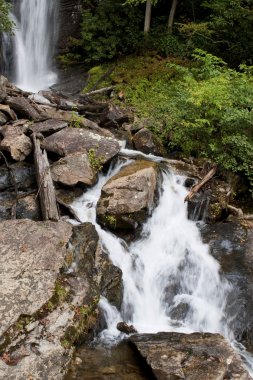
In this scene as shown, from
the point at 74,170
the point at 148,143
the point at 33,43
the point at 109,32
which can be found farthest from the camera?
the point at 33,43

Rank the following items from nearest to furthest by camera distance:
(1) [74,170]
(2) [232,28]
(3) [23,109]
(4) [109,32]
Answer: (1) [74,170] → (3) [23,109] → (2) [232,28] → (4) [109,32]

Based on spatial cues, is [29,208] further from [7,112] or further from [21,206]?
[7,112]

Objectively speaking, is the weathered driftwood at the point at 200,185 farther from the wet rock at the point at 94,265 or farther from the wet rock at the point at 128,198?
the wet rock at the point at 94,265

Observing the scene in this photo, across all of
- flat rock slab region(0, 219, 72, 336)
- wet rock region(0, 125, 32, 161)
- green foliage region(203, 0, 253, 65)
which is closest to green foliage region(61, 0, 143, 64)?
green foliage region(203, 0, 253, 65)

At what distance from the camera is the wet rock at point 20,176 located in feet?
25.0

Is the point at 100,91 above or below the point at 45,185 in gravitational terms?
above

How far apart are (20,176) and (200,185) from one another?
4017mm

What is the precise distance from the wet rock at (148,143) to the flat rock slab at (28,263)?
14.3 ft

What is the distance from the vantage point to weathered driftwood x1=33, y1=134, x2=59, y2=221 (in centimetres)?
666

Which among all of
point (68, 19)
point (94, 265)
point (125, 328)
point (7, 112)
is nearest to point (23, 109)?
point (7, 112)

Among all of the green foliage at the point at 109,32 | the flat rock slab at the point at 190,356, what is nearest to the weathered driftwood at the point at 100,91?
the green foliage at the point at 109,32

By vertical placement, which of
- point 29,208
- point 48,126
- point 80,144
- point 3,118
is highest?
point 3,118

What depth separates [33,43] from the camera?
53.4 ft

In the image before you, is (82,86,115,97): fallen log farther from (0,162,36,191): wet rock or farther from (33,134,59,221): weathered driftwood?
(0,162,36,191): wet rock
